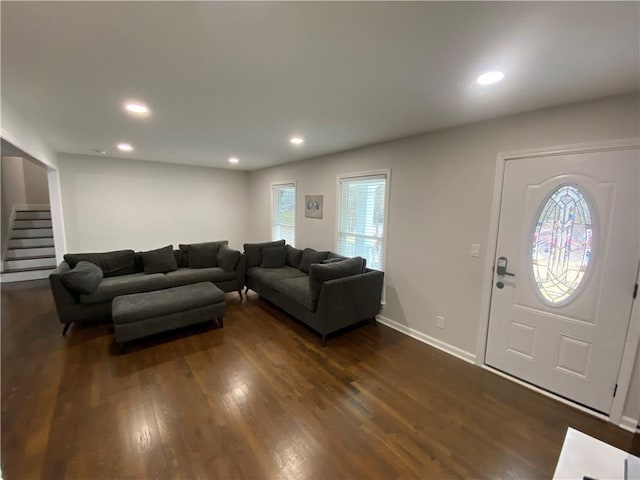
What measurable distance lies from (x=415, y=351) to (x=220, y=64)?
313cm

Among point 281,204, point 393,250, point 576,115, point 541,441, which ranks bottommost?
point 541,441

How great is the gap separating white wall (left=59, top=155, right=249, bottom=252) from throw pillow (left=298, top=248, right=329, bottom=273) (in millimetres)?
2932

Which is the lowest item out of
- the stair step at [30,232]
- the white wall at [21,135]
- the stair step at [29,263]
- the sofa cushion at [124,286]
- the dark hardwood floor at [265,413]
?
the dark hardwood floor at [265,413]

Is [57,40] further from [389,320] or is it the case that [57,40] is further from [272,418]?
[389,320]

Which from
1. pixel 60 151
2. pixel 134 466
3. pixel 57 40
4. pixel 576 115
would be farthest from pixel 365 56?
pixel 60 151

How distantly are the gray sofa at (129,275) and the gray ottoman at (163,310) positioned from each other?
0.42 metres

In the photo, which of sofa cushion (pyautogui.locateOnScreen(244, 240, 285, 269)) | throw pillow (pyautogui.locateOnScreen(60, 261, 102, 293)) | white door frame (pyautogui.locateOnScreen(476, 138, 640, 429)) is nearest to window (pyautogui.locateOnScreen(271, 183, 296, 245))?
sofa cushion (pyautogui.locateOnScreen(244, 240, 285, 269))

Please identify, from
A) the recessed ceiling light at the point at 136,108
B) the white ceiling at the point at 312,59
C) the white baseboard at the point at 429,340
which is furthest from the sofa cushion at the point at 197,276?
the white baseboard at the point at 429,340

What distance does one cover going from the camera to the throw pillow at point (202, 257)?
447 cm

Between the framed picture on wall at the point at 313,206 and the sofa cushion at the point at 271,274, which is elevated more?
the framed picture on wall at the point at 313,206

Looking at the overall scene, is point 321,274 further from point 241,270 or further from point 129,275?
point 129,275

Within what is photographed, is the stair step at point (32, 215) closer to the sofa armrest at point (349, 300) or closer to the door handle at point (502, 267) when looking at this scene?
the sofa armrest at point (349, 300)

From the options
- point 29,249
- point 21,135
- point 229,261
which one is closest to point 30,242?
point 29,249

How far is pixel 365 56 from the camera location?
1492 mm
